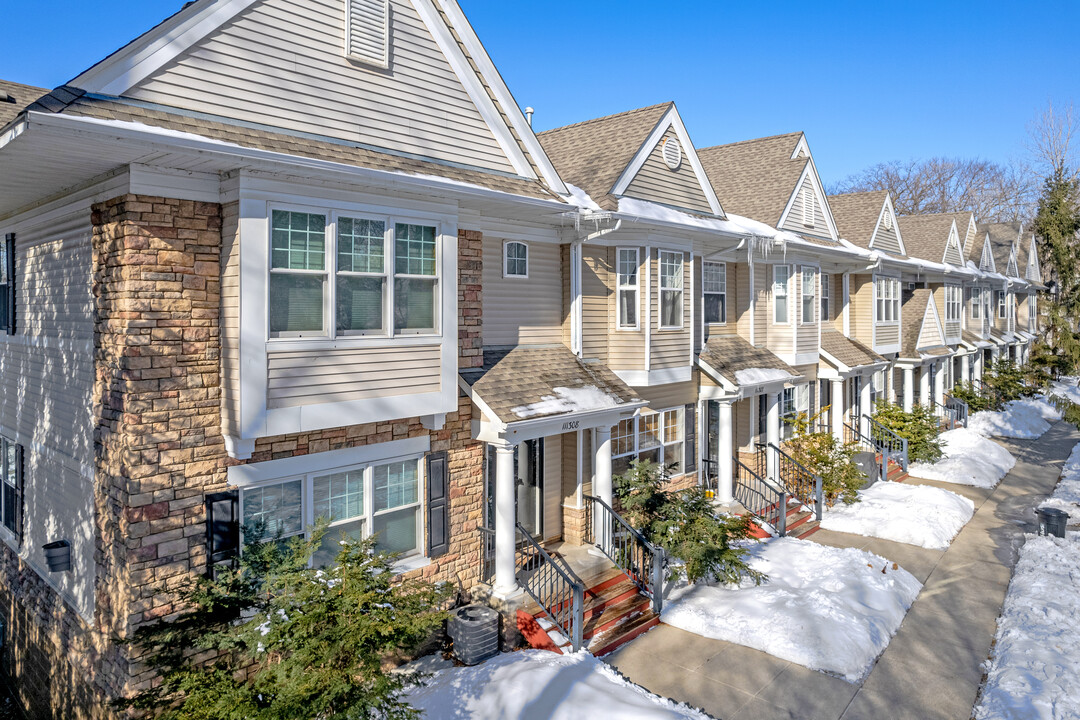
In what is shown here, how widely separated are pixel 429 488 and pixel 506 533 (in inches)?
48.0

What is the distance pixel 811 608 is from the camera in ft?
32.4

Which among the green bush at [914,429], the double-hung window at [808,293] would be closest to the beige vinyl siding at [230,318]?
the double-hung window at [808,293]

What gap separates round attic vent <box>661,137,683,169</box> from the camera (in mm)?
13494

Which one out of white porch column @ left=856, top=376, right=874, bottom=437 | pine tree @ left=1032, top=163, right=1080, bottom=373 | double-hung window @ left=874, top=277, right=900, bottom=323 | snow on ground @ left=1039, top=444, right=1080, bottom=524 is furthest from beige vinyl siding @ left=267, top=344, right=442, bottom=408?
pine tree @ left=1032, top=163, right=1080, bottom=373

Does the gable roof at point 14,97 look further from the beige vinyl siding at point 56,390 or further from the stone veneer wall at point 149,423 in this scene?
the stone veneer wall at point 149,423

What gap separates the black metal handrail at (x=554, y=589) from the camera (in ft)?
28.3

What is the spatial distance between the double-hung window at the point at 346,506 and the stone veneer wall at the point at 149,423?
1.45ft

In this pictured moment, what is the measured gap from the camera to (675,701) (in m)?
7.86

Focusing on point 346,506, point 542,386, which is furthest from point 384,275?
point 542,386

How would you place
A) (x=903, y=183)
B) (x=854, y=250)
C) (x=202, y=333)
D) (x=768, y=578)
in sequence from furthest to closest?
1. (x=903, y=183)
2. (x=854, y=250)
3. (x=768, y=578)
4. (x=202, y=333)

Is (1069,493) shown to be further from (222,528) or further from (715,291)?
(222,528)

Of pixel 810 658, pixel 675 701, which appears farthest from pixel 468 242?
pixel 810 658

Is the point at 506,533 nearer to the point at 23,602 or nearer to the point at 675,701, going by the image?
the point at 675,701

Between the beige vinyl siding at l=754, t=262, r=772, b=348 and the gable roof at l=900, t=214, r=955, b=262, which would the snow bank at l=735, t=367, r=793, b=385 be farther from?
the gable roof at l=900, t=214, r=955, b=262
